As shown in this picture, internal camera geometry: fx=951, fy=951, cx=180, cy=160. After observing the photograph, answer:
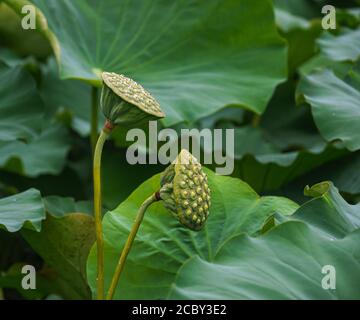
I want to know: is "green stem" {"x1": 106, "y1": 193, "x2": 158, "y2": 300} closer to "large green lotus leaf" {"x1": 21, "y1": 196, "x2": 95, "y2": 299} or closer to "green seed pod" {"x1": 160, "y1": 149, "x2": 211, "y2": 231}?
"green seed pod" {"x1": 160, "y1": 149, "x2": 211, "y2": 231}

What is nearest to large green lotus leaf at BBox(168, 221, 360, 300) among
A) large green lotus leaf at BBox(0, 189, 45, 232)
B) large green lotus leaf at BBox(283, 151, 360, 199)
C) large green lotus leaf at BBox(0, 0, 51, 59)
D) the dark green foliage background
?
the dark green foliage background

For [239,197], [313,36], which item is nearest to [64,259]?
[239,197]

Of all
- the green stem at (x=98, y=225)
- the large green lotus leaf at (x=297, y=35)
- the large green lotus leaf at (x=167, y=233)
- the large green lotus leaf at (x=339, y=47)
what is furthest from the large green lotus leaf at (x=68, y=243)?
the large green lotus leaf at (x=297, y=35)

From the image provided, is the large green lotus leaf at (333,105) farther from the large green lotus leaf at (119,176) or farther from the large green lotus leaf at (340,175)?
the large green lotus leaf at (119,176)

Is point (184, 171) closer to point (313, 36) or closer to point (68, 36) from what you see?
point (68, 36)

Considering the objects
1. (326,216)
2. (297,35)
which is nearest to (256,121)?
(297,35)

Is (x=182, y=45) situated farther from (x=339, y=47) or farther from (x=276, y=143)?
(x=276, y=143)
